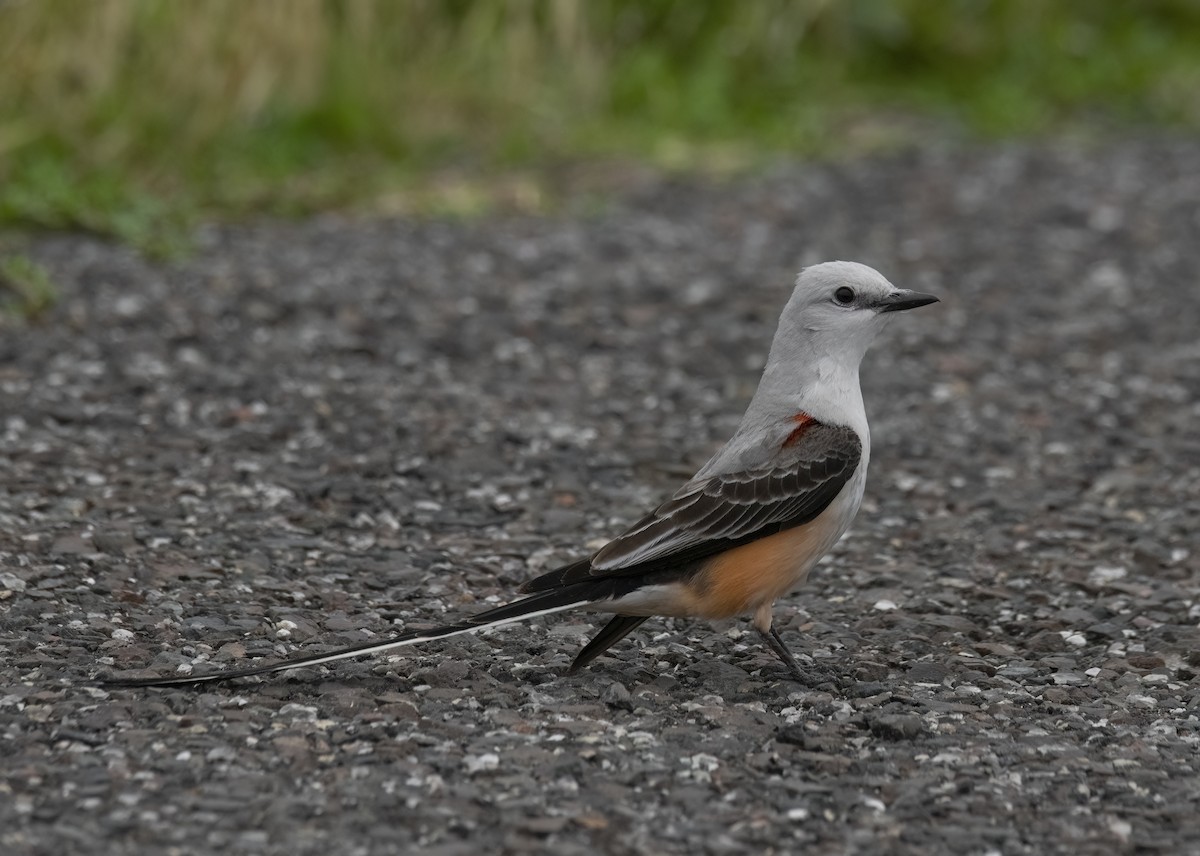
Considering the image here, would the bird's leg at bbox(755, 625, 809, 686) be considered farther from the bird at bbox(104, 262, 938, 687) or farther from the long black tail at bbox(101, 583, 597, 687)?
the long black tail at bbox(101, 583, 597, 687)

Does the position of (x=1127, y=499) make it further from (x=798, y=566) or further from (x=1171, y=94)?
(x=1171, y=94)

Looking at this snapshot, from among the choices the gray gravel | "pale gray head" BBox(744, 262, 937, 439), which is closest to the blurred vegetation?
the gray gravel

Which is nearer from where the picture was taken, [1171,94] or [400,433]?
[400,433]

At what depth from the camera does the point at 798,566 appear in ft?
16.2

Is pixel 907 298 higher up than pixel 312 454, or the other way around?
pixel 907 298

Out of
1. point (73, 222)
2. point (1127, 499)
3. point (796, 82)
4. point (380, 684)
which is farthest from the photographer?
point (796, 82)

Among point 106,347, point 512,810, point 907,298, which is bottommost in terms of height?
point 106,347

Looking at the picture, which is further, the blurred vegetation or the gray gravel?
the blurred vegetation

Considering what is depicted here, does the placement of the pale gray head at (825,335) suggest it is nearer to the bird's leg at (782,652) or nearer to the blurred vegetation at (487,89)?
the bird's leg at (782,652)

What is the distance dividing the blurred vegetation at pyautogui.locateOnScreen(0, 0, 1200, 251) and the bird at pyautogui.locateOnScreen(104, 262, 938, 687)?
4.87 metres

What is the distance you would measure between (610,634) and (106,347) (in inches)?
148

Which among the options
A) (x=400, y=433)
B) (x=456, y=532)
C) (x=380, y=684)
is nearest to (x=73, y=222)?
(x=400, y=433)

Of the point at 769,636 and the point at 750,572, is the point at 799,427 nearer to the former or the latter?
the point at 750,572

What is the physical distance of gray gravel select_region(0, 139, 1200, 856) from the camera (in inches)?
158
